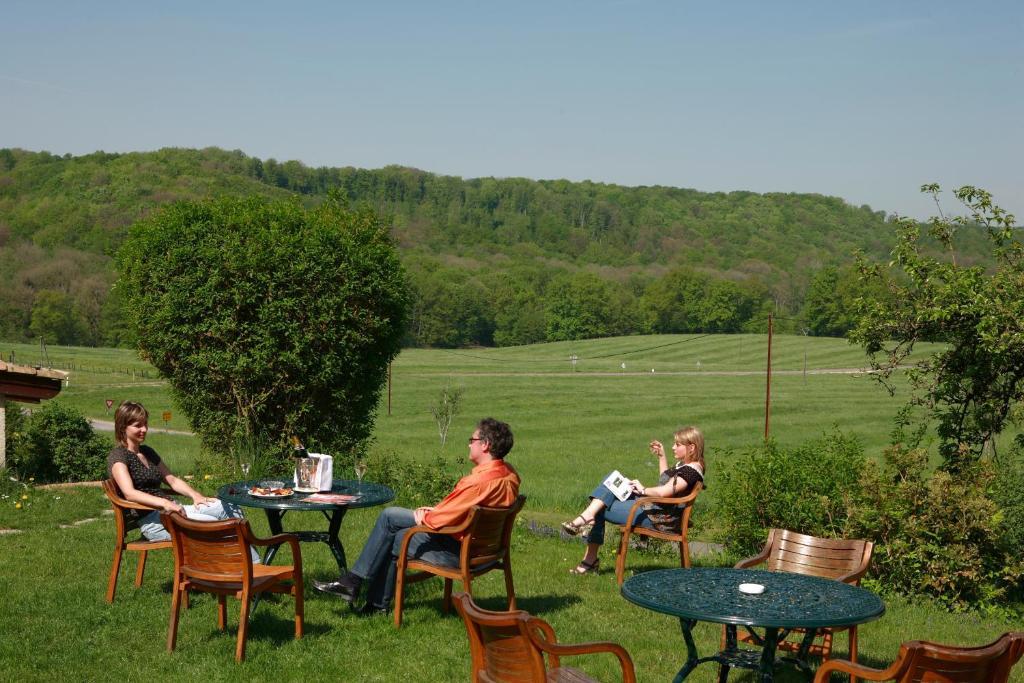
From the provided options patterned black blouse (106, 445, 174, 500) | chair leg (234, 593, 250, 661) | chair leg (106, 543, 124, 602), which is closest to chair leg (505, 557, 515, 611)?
chair leg (234, 593, 250, 661)

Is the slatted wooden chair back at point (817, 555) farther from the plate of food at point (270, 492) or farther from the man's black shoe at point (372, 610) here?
the plate of food at point (270, 492)

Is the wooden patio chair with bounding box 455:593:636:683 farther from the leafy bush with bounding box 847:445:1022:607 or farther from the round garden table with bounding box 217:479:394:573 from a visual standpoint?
the leafy bush with bounding box 847:445:1022:607

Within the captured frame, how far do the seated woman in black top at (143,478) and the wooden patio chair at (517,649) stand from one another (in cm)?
360

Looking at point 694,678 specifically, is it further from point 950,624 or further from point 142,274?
point 142,274

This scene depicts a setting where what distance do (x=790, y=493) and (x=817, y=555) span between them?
10.6 ft

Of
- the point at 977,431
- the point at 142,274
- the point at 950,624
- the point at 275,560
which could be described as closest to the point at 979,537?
the point at 950,624

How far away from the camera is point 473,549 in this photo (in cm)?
675

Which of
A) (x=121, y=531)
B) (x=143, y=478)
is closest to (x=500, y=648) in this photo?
(x=121, y=531)

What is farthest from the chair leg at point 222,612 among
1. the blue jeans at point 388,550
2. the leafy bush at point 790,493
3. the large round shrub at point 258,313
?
the large round shrub at point 258,313

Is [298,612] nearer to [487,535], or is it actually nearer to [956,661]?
[487,535]

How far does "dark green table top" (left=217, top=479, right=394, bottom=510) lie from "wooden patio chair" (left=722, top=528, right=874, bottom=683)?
2.52 meters

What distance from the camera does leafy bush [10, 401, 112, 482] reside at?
45.0 feet

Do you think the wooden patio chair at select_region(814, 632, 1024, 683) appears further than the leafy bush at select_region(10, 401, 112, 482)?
No

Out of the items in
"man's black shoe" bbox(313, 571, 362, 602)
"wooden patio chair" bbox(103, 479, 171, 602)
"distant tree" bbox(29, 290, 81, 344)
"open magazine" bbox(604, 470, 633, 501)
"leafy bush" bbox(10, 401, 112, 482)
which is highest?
"open magazine" bbox(604, 470, 633, 501)
